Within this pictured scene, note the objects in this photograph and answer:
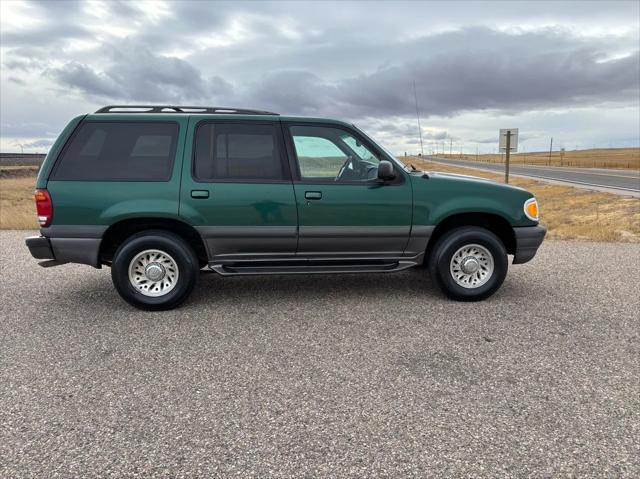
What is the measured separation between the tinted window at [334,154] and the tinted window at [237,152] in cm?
27

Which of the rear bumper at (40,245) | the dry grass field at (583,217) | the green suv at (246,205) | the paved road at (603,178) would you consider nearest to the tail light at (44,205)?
the green suv at (246,205)

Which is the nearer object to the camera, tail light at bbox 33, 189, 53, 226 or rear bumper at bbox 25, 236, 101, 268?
tail light at bbox 33, 189, 53, 226

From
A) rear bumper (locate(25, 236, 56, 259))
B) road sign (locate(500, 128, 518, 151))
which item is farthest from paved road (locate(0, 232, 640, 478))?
road sign (locate(500, 128, 518, 151))

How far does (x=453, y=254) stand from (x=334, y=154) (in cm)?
161

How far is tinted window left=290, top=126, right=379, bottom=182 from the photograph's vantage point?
4.79 metres

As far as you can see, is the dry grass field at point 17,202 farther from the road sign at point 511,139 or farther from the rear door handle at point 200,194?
the road sign at point 511,139

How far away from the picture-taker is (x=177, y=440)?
256 centimetres

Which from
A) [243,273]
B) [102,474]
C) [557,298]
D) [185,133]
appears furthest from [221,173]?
[557,298]

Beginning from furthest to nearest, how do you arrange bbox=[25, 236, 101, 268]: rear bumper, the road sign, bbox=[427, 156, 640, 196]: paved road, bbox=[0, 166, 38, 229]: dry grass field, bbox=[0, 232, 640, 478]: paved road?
bbox=[427, 156, 640, 196]: paved road → the road sign → bbox=[0, 166, 38, 229]: dry grass field → bbox=[25, 236, 101, 268]: rear bumper → bbox=[0, 232, 640, 478]: paved road

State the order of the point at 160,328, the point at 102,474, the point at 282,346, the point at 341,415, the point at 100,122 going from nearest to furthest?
the point at 102,474, the point at 341,415, the point at 282,346, the point at 160,328, the point at 100,122

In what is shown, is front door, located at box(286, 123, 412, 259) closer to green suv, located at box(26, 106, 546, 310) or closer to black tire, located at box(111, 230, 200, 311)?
green suv, located at box(26, 106, 546, 310)

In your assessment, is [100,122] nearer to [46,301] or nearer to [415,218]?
[46,301]

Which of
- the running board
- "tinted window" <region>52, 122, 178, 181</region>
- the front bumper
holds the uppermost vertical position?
"tinted window" <region>52, 122, 178, 181</region>

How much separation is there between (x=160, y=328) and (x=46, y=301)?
5.76 feet
